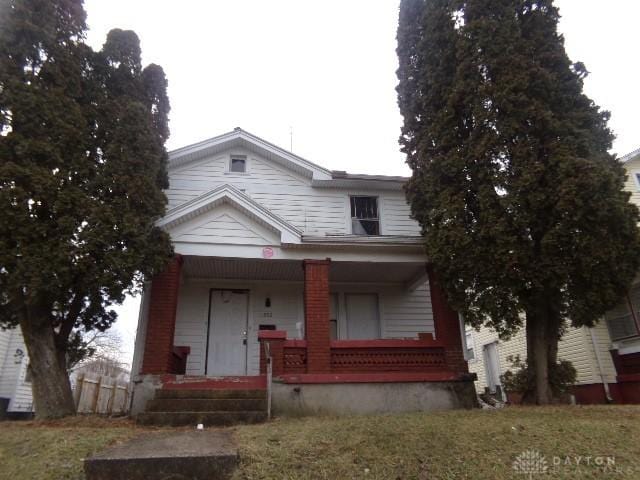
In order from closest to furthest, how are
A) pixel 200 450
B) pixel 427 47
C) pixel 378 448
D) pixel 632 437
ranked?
pixel 200 450, pixel 378 448, pixel 632 437, pixel 427 47

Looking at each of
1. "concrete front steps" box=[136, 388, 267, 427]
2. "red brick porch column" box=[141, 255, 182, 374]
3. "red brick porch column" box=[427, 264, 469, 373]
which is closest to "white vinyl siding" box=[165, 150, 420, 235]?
"red brick porch column" box=[427, 264, 469, 373]

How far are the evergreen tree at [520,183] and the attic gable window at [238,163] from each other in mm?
5421

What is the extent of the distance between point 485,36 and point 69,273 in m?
9.23

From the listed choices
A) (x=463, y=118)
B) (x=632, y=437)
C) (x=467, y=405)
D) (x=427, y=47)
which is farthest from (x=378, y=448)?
(x=427, y=47)

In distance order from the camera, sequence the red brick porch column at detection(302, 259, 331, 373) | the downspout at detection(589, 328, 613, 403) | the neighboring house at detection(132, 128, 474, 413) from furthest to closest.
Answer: the downspout at detection(589, 328, 613, 403) → the red brick porch column at detection(302, 259, 331, 373) → the neighboring house at detection(132, 128, 474, 413)

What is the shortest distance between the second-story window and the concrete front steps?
590 cm

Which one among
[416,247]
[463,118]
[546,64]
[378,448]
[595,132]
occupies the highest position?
[546,64]

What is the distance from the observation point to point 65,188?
775cm

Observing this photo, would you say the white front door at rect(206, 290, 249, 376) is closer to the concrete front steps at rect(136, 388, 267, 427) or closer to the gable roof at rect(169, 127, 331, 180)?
the concrete front steps at rect(136, 388, 267, 427)

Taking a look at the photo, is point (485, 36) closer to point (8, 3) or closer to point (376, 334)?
point (376, 334)

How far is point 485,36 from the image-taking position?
29.6 feet

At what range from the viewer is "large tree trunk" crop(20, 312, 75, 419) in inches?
300

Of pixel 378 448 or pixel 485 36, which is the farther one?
pixel 485 36

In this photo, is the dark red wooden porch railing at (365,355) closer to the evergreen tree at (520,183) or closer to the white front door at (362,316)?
the evergreen tree at (520,183)
